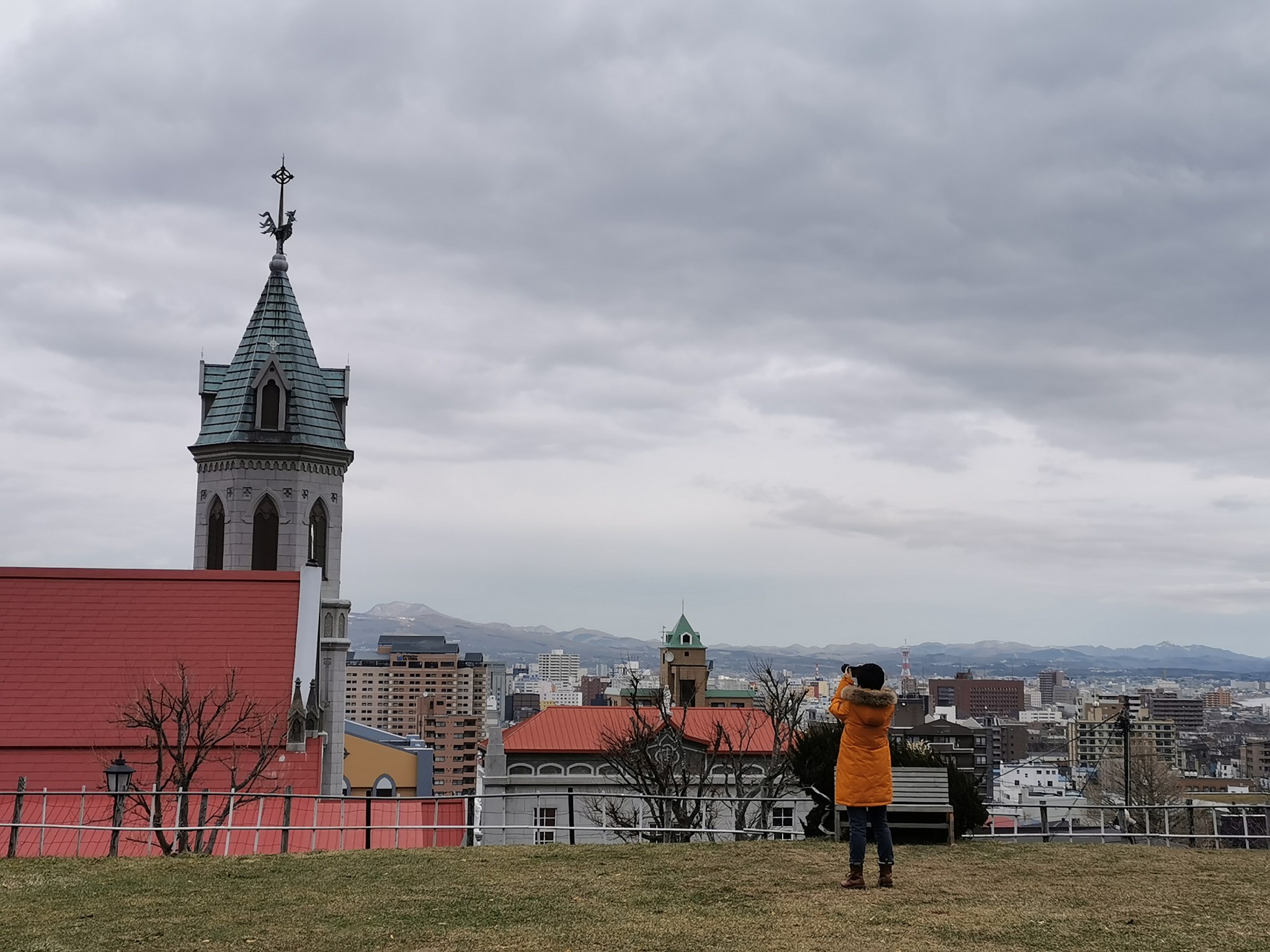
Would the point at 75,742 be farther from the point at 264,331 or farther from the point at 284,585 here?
the point at 264,331

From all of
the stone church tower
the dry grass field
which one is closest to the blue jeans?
the dry grass field

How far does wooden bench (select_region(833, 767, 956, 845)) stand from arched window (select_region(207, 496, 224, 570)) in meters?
27.6

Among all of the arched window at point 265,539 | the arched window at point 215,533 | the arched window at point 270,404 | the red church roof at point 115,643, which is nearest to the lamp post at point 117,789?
the red church roof at point 115,643

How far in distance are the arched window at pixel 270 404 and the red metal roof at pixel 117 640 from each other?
405 inches

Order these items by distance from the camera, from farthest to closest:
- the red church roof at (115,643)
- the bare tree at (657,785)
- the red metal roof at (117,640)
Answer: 1. the bare tree at (657,785)
2. the red metal roof at (117,640)
3. the red church roof at (115,643)

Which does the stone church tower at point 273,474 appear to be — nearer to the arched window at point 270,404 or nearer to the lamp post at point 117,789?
the arched window at point 270,404

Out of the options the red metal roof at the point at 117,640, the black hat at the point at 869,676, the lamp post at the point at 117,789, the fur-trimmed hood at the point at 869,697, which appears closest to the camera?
the fur-trimmed hood at the point at 869,697

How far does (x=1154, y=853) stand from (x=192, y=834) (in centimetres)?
1647

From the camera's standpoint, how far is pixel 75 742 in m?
25.2

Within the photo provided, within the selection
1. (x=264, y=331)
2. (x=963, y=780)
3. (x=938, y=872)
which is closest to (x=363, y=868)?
(x=938, y=872)

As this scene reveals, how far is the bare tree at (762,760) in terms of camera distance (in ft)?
97.4

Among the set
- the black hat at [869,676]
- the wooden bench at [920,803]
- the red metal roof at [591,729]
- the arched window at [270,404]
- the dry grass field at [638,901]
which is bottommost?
the red metal roof at [591,729]

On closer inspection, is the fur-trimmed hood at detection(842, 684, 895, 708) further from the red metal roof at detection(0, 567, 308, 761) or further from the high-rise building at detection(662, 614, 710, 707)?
the high-rise building at detection(662, 614, 710, 707)

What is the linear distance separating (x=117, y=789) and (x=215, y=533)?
21047 millimetres
